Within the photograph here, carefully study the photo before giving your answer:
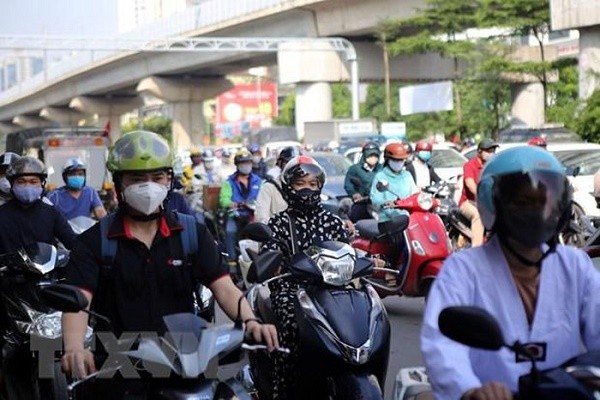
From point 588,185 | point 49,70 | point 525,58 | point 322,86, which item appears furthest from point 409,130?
point 588,185

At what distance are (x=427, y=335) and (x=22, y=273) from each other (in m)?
4.08

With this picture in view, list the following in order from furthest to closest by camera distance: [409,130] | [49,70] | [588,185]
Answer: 1. [49,70]
2. [409,130]
3. [588,185]

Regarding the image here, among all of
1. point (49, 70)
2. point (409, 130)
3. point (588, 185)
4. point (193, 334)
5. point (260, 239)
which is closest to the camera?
point (193, 334)

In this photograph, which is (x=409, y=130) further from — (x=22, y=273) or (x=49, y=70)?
(x=22, y=273)

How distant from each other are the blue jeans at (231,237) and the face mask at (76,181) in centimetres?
388

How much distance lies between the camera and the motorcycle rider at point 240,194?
15500mm

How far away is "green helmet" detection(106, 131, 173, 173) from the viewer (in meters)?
4.99

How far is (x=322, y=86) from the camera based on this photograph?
187 feet

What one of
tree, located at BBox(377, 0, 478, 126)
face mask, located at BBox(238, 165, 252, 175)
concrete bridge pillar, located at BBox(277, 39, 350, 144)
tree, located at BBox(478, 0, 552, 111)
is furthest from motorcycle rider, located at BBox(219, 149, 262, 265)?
concrete bridge pillar, located at BBox(277, 39, 350, 144)

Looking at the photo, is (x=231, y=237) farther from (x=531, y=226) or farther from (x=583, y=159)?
(x=531, y=226)

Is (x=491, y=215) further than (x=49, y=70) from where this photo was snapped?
No

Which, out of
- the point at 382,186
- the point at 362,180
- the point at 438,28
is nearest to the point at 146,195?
the point at 382,186

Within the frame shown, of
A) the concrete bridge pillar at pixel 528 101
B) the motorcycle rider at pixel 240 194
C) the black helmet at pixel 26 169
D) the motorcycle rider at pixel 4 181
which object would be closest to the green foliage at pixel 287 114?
the concrete bridge pillar at pixel 528 101

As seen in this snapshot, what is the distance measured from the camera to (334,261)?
6.20 metres
